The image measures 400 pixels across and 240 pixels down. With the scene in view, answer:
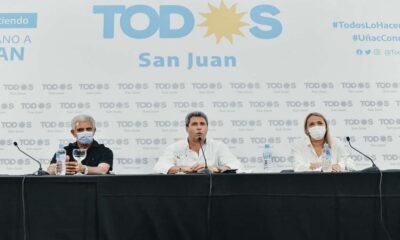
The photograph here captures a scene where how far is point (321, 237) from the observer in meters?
2.09

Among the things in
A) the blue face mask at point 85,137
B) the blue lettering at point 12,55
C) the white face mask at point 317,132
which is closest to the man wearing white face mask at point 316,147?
the white face mask at point 317,132

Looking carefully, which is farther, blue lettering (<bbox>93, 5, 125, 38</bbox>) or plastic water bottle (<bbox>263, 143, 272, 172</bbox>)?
blue lettering (<bbox>93, 5, 125, 38</bbox>)

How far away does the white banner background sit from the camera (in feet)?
12.5

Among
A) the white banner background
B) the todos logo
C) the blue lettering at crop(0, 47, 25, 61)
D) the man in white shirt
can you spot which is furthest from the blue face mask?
the blue lettering at crop(0, 47, 25, 61)

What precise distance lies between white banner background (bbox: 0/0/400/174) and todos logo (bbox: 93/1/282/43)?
0.07 ft

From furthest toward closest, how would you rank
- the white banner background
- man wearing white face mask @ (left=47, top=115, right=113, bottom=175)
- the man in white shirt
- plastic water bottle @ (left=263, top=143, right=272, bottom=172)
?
the white banner background, plastic water bottle @ (left=263, top=143, right=272, bottom=172), the man in white shirt, man wearing white face mask @ (left=47, top=115, right=113, bottom=175)

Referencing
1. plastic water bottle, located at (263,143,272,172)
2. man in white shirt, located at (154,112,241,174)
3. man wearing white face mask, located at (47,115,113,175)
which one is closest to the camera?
man wearing white face mask, located at (47,115,113,175)

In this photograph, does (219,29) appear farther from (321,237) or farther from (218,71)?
(321,237)

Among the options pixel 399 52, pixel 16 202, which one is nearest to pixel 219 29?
pixel 399 52

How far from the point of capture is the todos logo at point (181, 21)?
3.88m

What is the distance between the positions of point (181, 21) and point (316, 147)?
1653 millimetres

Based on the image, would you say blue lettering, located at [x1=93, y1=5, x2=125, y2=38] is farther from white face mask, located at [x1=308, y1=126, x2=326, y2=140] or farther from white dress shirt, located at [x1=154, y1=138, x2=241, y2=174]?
white face mask, located at [x1=308, y1=126, x2=326, y2=140]

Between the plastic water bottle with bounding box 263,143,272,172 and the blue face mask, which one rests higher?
the blue face mask

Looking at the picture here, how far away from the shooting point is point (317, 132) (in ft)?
9.98
